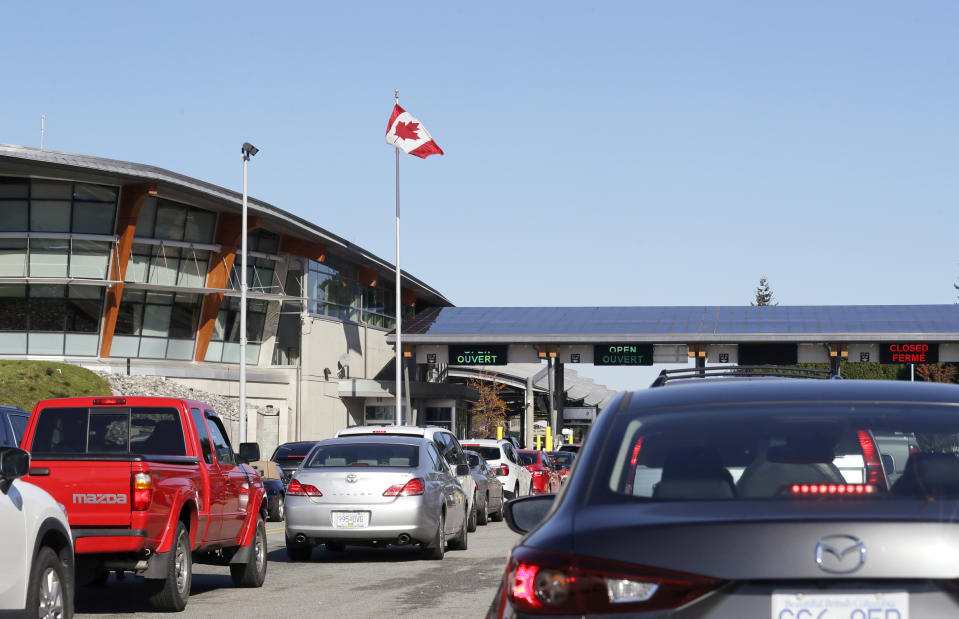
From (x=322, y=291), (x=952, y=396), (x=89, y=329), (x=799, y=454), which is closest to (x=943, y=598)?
(x=799, y=454)

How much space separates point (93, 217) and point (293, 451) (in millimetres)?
22453

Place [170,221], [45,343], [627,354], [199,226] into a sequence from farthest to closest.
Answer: [627,354]
[199,226]
[170,221]
[45,343]

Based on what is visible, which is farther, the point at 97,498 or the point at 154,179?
the point at 154,179

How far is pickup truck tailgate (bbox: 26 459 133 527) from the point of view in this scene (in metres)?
11.0

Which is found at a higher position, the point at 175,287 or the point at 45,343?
the point at 175,287

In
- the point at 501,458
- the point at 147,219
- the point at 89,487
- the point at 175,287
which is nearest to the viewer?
the point at 89,487

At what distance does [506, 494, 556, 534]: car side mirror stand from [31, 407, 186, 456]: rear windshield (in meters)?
7.52

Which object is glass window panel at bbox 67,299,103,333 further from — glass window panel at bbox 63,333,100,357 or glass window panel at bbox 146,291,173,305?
glass window panel at bbox 146,291,173,305

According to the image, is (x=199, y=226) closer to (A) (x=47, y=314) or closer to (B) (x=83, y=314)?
(B) (x=83, y=314)

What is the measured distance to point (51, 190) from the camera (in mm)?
48875

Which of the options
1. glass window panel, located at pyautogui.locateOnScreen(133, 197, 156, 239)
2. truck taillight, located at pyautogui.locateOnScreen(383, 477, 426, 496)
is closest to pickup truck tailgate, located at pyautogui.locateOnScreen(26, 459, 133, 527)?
truck taillight, located at pyautogui.locateOnScreen(383, 477, 426, 496)

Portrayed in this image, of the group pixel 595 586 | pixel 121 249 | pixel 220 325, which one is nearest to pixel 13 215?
pixel 121 249

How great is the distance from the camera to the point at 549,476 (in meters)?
35.5

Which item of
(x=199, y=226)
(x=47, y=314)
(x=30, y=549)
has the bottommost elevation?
(x=30, y=549)
